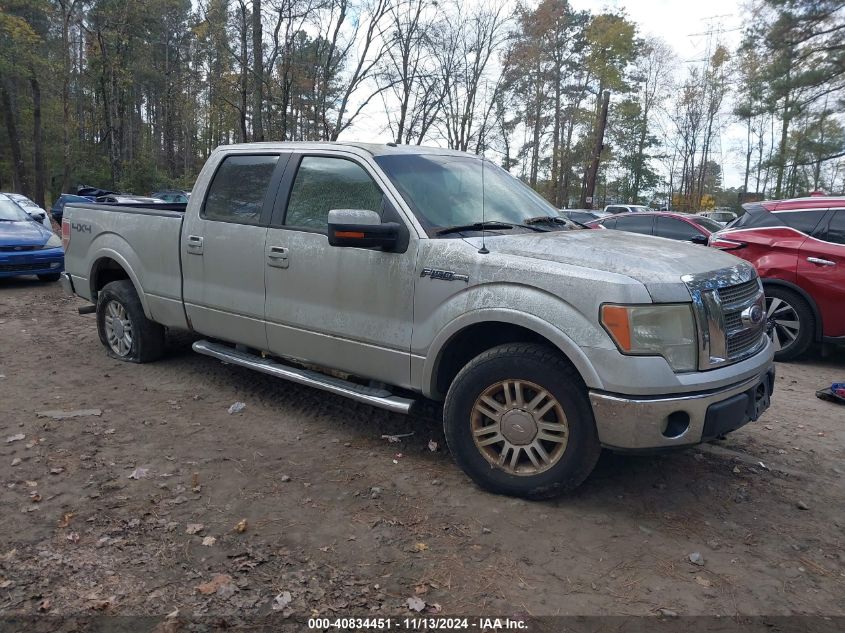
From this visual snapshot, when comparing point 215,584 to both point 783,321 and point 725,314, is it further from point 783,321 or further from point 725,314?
point 783,321

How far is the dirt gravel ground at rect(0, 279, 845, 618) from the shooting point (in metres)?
2.85

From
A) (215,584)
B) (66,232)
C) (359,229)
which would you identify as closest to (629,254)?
(359,229)

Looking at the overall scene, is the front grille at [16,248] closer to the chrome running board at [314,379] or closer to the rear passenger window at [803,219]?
the chrome running board at [314,379]

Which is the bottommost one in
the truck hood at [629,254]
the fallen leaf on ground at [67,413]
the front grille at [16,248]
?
the fallen leaf on ground at [67,413]

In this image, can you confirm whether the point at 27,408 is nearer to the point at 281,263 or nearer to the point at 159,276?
the point at 159,276

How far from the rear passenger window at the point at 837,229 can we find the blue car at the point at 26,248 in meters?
11.1

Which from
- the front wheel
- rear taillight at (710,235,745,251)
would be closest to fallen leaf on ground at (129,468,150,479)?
the front wheel

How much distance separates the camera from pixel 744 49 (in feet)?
81.3

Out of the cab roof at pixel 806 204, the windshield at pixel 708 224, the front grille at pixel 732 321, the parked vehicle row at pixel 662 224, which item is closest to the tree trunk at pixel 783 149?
the windshield at pixel 708 224

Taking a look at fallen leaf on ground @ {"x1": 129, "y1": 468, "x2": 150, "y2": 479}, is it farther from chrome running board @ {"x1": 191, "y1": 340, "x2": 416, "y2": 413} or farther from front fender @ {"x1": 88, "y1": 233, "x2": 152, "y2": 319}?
front fender @ {"x1": 88, "y1": 233, "x2": 152, "y2": 319}

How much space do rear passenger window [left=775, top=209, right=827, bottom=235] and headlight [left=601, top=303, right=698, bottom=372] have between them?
5.07 m

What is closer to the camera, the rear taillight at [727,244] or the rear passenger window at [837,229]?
the rear passenger window at [837,229]

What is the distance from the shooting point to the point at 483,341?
4.03 m

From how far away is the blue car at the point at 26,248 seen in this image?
1076 cm
